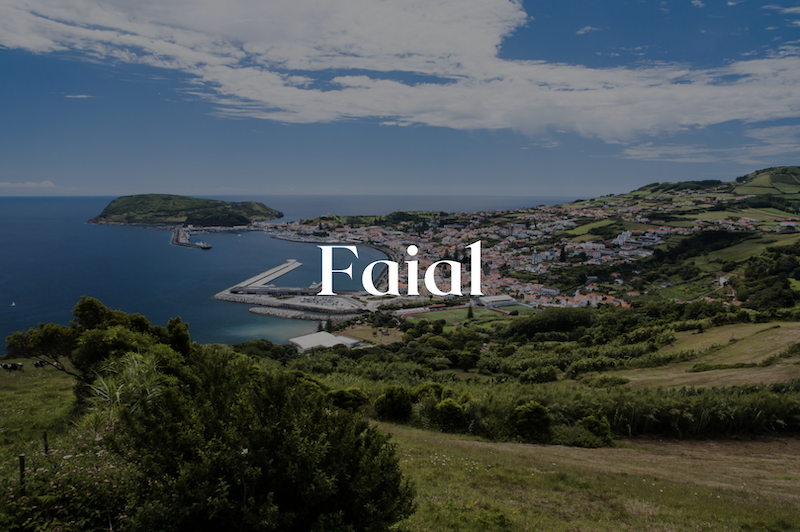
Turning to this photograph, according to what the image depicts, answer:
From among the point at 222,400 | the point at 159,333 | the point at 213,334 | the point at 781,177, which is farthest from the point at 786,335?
the point at 781,177

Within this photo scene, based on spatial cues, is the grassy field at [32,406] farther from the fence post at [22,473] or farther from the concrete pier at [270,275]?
the concrete pier at [270,275]

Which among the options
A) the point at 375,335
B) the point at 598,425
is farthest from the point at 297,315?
the point at 598,425

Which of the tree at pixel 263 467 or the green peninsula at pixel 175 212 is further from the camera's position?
the green peninsula at pixel 175 212

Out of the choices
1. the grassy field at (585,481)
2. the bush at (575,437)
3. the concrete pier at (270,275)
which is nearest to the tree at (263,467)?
the grassy field at (585,481)

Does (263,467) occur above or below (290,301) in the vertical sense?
above

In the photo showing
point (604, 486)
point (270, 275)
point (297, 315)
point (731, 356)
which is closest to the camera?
point (604, 486)

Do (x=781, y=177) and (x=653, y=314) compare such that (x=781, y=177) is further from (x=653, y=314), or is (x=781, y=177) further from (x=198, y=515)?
(x=198, y=515)

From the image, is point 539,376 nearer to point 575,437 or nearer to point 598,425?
point 598,425

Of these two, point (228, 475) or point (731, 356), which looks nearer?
point (228, 475)
